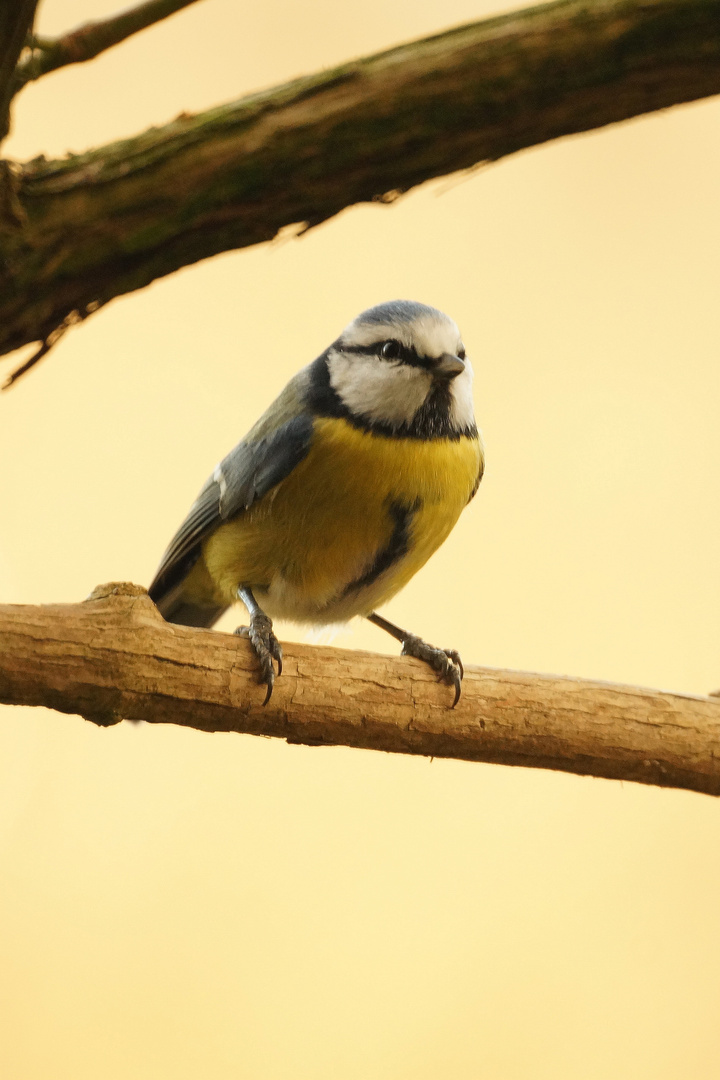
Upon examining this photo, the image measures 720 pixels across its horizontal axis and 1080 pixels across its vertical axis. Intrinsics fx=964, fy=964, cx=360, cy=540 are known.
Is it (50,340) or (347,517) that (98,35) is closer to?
A: (50,340)

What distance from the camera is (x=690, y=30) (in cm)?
100

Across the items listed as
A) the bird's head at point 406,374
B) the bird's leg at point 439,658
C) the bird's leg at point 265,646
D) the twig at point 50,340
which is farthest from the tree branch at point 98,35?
the bird's leg at point 439,658

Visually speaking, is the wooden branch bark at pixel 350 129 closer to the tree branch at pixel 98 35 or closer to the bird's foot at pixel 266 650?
the tree branch at pixel 98 35

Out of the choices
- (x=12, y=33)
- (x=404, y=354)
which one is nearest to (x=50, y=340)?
(x=12, y=33)

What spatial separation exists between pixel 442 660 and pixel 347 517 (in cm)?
21

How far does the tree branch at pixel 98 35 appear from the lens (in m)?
1.05

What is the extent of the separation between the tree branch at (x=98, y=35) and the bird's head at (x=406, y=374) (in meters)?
0.42

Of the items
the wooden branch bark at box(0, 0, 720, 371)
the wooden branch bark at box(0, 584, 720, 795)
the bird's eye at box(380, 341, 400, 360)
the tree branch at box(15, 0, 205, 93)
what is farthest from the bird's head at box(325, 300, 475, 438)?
the tree branch at box(15, 0, 205, 93)

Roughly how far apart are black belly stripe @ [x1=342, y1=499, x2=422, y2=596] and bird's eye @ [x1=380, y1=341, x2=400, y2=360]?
0.18 m

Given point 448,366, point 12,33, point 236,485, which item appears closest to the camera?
point 12,33

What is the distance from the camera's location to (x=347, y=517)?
120 cm

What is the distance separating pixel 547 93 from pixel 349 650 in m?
0.64

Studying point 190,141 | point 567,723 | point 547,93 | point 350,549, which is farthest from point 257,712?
point 547,93

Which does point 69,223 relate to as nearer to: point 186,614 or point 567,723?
point 186,614
